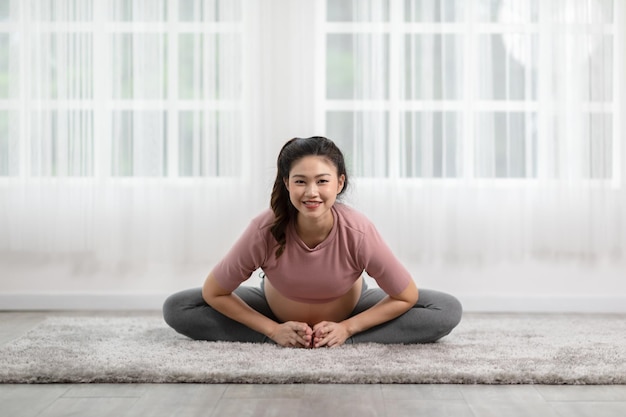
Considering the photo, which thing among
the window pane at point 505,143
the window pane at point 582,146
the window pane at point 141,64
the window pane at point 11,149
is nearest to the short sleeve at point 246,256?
the window pane at point 141,64

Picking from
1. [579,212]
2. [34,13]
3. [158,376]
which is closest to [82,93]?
[34,13]

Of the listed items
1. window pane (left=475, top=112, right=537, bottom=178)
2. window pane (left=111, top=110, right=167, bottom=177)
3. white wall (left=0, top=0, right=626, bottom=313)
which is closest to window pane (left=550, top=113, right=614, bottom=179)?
window pane (left=475, top=112, right=537, bottom=178)

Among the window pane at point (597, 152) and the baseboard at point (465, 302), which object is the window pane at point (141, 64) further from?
the window pane at point (597, 152)

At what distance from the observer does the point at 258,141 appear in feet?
13.4

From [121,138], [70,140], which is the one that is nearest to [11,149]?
[70,140]

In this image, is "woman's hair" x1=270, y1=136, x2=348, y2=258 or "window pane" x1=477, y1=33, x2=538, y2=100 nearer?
"woman's hair" x1=270, y1=136, x2=348, y2=258

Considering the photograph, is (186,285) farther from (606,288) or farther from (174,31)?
(606,288)

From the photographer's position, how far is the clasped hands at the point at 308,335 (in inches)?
111

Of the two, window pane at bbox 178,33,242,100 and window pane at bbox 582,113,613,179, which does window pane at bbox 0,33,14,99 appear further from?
window pane at bbox 582,113,613,179

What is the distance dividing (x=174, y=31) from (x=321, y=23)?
0.65 m

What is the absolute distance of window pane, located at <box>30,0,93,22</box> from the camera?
407 centimetres

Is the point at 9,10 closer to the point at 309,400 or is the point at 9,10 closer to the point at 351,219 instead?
the point at 351,219

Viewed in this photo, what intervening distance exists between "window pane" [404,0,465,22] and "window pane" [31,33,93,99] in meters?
1.41

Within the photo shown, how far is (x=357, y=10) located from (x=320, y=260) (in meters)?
1.62
